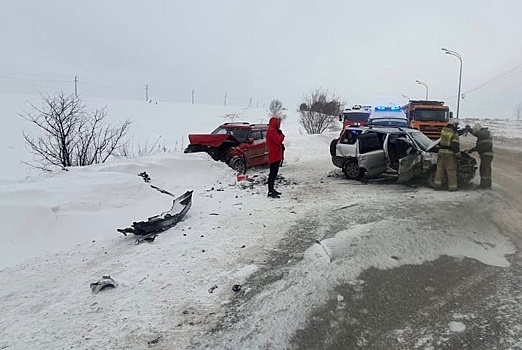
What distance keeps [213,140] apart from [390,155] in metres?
6.15

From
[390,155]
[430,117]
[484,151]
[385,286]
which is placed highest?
[430,117]

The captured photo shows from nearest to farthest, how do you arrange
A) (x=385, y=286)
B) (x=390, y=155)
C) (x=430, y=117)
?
(x=385, y=286) < (x=390, y=155) < (x=430, y=117)

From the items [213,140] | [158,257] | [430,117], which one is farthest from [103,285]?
[430,117]

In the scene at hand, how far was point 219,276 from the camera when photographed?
512 cm

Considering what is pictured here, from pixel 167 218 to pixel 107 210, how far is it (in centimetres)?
142

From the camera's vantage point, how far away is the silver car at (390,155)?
34.8 ft

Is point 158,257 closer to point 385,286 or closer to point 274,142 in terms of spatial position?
point 385,286

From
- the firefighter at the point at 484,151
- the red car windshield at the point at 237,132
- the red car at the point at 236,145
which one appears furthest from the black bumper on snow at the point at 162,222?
the firefighter at the point at 484,151

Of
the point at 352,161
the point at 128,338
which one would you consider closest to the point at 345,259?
the point at 128,338

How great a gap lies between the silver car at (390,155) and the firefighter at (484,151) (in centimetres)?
29

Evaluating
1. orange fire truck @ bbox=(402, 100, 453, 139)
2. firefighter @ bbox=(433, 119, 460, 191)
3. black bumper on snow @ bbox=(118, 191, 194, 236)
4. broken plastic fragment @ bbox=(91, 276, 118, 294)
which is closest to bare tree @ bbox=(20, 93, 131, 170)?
black bumper on snow @ bbox=(118, 191, 194, 236)

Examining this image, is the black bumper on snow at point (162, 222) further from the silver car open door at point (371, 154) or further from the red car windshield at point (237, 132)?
the red car windshield at point (237, 132)

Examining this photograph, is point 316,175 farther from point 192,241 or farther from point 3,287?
point 3,287

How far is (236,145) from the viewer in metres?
14.4
